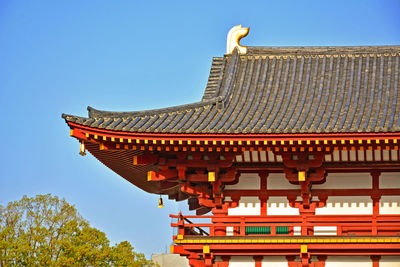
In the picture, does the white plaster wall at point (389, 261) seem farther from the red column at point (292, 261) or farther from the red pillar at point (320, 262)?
the red column at point (292, 261)

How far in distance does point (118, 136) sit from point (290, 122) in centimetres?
511

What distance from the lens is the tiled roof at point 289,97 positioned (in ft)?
80.2

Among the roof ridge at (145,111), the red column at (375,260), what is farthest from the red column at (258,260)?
the roof ridge at (145,111)

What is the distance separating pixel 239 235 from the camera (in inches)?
969

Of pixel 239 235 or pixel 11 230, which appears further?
pixel 11 230

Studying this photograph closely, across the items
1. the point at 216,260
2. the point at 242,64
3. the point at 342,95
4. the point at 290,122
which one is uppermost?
the point at 242,64

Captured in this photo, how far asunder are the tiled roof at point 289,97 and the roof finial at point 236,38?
0.31 metres

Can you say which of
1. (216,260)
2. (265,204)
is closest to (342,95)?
(265,204)

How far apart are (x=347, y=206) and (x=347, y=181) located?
0.78 meters

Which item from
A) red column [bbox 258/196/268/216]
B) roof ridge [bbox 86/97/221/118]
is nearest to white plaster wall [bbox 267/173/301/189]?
red column [bbox 258/196/268/216]

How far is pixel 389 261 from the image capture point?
24.2 m

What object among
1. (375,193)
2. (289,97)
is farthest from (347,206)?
(289,97)

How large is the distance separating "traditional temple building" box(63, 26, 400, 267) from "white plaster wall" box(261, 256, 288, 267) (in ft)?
0.10

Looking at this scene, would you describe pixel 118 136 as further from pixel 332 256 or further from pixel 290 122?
pixel 332 256
